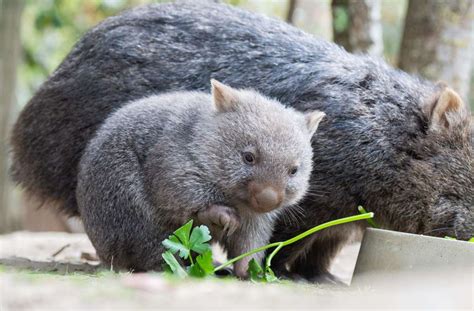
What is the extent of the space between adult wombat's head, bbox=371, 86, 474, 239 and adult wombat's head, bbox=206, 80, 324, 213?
110 cm

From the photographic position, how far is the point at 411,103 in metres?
6.86

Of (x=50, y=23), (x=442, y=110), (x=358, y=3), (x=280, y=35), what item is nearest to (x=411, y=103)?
(x=442, y=110)

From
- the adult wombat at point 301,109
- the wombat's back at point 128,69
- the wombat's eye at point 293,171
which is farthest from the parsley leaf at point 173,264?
the wombat's back at point 128,69

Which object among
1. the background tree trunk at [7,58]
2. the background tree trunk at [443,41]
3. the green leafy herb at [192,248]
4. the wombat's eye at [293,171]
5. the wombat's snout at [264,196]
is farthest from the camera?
the background tree trunk at [7,58]

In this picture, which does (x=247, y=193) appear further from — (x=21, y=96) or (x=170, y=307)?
(x=21, y=96)

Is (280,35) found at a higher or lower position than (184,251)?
higher

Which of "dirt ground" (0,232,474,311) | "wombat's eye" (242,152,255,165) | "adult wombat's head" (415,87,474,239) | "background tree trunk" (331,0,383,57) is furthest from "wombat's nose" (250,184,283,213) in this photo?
"background tree trunk" (331,0,383,57)

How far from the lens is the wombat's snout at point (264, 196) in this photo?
17.7 ft

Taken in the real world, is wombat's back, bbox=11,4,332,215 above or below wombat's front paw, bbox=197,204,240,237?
above

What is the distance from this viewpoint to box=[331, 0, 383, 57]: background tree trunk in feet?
33.3

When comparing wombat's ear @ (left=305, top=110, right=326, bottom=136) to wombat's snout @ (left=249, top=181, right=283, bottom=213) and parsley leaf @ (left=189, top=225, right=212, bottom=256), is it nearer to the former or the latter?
wombat's snout @ (left=249, top=181, right=283, bottom=213)

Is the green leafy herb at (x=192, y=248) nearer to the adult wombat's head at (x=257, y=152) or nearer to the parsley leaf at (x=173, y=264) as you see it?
the parsley leaf at (x=173, y=264)

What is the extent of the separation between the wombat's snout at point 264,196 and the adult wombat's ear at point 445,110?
6.18ft

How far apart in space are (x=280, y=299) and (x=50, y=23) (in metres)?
13.3
